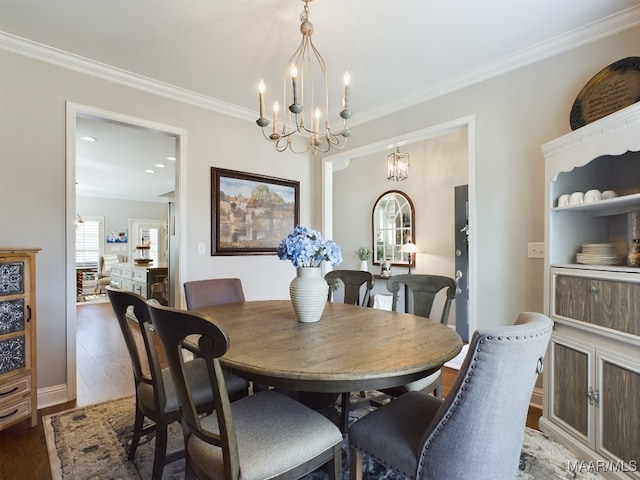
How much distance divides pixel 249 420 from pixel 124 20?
96.8 inches

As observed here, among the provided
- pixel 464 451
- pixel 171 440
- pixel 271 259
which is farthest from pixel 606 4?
pixel 171 440

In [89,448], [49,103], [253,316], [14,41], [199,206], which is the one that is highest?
[14,41]

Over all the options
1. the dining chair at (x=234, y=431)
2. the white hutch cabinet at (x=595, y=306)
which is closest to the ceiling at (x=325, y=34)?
the white hutch cabinet at (x=595, y=306)

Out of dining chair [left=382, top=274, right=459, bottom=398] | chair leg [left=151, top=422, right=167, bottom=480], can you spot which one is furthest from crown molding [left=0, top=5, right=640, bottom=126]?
chair leg [left=151, top=422, right=167, bottom=480]

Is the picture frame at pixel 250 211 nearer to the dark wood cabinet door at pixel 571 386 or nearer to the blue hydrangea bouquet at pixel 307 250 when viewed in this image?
the blue hydrangea bouquet at pixel 307 250

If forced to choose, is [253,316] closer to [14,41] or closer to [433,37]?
[433,37]

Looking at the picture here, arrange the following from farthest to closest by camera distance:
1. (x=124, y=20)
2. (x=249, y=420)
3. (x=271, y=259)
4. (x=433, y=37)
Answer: (x=271, y=259)
(x=433, y=37)
(x=124, y=20)
(x=249, y=420)

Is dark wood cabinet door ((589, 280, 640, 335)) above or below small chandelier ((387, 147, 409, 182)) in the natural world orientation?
below

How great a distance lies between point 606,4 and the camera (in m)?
1.95

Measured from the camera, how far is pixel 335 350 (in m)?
1.29

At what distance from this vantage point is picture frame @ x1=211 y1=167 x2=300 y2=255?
338 centimetres

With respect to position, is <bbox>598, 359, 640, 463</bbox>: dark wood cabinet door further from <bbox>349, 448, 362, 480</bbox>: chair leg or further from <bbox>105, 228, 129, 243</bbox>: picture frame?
<bbox>105, 228, 129, 243</bbox>: picture frame

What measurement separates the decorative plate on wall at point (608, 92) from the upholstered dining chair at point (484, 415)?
1687 mm

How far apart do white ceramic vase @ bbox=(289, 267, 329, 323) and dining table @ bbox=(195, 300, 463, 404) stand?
0.06 m
